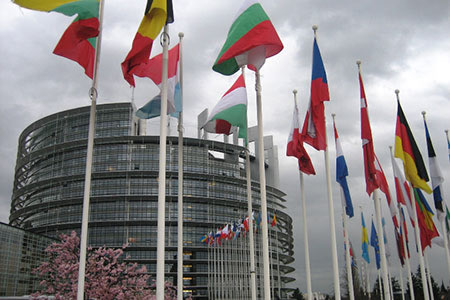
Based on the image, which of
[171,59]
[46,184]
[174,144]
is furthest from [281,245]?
[171,59]

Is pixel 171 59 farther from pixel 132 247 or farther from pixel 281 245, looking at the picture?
pixel 281 245

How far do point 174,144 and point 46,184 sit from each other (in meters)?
23.9

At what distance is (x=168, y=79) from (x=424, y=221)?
15.8 meters

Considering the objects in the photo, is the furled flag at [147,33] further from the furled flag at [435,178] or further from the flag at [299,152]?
the furled flag at [435,178]

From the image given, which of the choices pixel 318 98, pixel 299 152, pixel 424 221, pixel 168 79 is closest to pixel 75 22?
pixel 168 79

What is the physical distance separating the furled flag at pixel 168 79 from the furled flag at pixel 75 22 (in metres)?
1.87

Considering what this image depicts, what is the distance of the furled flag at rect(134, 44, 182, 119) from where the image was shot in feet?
47.8

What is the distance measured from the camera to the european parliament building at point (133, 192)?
7694 centimetres

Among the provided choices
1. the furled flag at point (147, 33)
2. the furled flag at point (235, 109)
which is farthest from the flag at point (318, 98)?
the furled flag at point (147, 33)

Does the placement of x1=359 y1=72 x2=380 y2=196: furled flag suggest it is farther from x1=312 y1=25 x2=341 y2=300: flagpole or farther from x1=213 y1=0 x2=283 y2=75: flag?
x1=213 y1=0 x2=283 y2=75: flag

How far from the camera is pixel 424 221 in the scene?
2327cm

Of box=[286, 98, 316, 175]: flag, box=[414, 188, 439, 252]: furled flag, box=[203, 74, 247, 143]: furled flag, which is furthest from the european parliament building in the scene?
box=[203, 74, 247, 143]: furled flag

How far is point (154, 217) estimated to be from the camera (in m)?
77.3

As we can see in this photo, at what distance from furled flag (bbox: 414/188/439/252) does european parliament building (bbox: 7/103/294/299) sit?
170 feet
